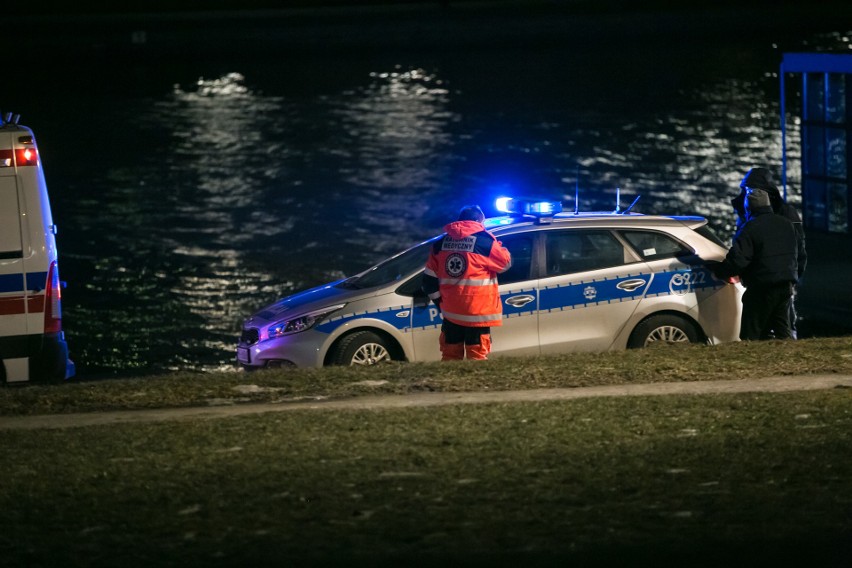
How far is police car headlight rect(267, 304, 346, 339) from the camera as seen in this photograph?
12016 millimetres

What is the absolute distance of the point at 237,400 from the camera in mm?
10445

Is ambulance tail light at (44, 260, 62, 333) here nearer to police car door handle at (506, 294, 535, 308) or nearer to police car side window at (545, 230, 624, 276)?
police car door handle at (506, 294, 535, 308)

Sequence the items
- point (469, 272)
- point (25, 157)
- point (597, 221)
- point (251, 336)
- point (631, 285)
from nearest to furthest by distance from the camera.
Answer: point (469, 272) → point (25, 157) → point (631, 285) → point (597, 221) → point (251, 336)

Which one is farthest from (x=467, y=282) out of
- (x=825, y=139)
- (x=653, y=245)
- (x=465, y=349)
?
(x=825, y=139)

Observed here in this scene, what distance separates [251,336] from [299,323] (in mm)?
614

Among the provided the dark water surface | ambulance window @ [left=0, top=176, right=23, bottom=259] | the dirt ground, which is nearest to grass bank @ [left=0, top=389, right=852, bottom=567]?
the dirt ground

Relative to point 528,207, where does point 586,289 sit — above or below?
below

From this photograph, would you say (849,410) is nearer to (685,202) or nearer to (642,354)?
(642,354)

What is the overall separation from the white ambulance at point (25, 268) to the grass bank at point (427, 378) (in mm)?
542

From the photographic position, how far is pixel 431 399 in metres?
10.0

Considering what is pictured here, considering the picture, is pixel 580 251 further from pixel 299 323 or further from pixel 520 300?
pixel 299 323

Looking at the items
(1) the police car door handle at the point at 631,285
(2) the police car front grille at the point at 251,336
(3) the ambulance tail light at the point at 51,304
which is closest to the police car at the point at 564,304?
(1) the police car door handle at the point at 631,285

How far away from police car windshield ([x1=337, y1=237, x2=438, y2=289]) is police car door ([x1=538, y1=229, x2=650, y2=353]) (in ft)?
3.72

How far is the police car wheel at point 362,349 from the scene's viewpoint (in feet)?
39.3
